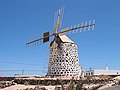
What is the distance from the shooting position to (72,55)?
131 ft

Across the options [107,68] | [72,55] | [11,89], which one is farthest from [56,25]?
[107,68]

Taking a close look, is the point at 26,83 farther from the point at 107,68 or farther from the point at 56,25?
the point at 107,68

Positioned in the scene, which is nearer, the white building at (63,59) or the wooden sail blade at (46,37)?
the white building at (63,59)

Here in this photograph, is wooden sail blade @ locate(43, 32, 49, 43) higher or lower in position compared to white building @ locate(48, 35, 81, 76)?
higher

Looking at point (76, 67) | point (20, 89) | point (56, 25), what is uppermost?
point (56, 25)

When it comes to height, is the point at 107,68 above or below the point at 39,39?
below

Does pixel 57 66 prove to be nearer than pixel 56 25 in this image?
Yes

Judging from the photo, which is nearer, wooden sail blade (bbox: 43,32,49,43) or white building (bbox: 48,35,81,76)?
white building (bbox: 48,35,81,76)

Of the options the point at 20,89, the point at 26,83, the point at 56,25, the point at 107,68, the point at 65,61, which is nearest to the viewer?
the point at 20,89

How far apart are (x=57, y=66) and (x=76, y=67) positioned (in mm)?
3031

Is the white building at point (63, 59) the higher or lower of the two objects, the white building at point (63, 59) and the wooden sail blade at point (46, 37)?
the lower

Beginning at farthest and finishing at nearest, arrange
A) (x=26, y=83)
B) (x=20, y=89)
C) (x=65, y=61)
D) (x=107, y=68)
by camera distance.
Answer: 1. (x=107, y=68)
2. (x=65, y=61)
3. (x=26, y=83)
4. (x=20, y=89)

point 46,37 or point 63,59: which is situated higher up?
point 46,37

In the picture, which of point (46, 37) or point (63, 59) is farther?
point (46, 37)
